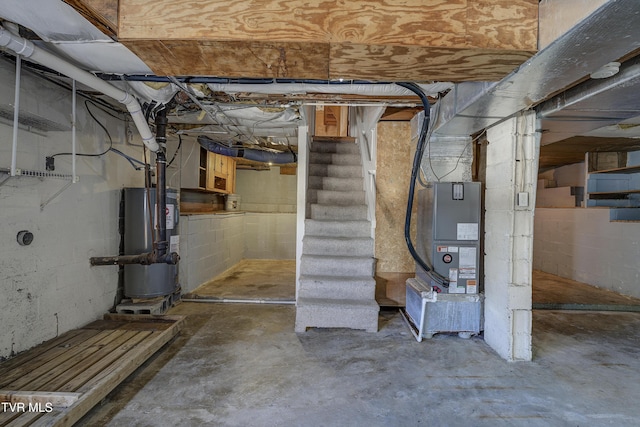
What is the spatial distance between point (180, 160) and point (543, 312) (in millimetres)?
4960

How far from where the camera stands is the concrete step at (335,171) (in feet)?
13.9

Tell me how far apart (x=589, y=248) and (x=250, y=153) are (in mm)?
5384

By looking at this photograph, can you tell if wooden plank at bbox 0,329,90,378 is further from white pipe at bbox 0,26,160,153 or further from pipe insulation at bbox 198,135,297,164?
pipe insulation at bbox 198,135,297,164

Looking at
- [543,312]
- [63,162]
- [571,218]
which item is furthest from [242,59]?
[571,218]

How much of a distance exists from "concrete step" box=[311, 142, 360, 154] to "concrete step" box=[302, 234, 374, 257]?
1.78 metres

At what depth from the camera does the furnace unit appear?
99.5 inches

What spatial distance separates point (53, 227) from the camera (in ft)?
7.36

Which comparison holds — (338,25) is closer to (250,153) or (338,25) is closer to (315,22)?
(315,22)

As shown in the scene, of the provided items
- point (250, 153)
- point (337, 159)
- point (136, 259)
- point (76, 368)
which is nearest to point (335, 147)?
point (337, 159)

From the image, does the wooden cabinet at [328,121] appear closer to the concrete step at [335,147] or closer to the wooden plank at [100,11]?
the concrete step at [335,147]

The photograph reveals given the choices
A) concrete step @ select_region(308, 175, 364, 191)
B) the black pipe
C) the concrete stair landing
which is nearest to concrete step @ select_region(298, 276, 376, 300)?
the concrete stair landing

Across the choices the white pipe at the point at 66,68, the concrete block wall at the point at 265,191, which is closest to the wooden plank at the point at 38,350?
the white pipe at the point at 66,68

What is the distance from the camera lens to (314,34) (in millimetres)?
1329

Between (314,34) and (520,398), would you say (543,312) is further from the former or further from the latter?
(314,34)
